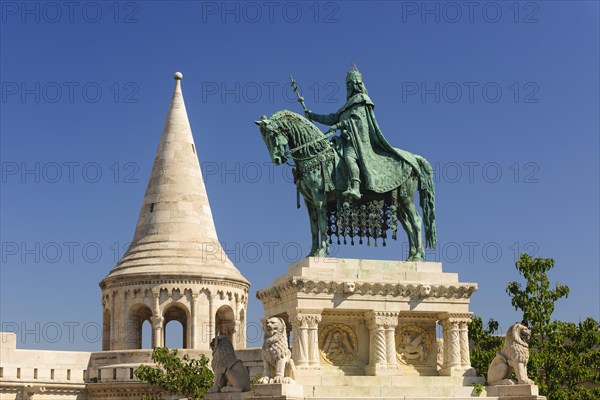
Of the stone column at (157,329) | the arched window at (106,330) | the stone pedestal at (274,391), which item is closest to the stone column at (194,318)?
the stone column at (157,329)

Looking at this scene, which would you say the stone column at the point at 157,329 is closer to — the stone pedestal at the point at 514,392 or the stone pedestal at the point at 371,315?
the stone pedestal at the point at 371,315

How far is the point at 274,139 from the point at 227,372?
15.9ft

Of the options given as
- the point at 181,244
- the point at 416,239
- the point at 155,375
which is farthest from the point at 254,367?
the point at 416,239

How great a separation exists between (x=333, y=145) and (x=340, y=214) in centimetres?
151

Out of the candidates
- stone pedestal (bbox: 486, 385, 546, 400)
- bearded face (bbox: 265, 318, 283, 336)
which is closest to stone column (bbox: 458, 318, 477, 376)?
stone pedestal (bbox: 486, 385, 546, 400)

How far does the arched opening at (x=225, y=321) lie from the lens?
2026 inches

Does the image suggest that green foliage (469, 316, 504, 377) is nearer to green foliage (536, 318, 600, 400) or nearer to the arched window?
green foliage (536, 318, 600, 400)

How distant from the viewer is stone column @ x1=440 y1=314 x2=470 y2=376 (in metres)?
22.2

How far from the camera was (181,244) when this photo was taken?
5125 cm

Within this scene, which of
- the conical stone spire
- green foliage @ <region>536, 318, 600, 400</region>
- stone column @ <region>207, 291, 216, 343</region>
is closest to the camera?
green foliage @ <region>536, 318, 600, 400</region>

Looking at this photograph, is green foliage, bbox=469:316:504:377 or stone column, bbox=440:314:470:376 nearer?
stone column, bbox=440:314:470:376

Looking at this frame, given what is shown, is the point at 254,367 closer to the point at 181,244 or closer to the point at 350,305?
the point at 181,244

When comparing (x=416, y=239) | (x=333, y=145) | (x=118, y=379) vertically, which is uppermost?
(x=333, y=145)

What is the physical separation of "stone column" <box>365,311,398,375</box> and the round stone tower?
29.0m
